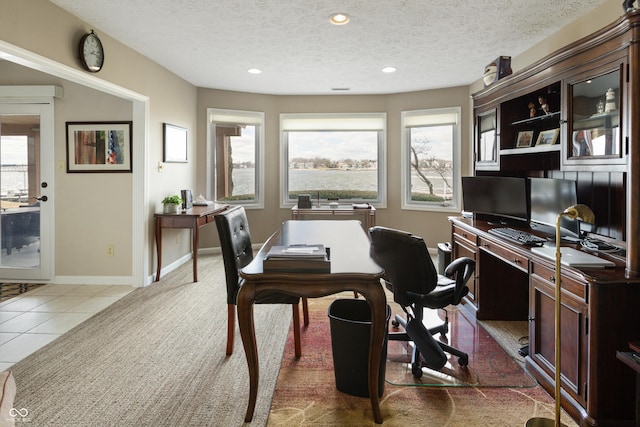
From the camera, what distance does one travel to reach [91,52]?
3.45 m

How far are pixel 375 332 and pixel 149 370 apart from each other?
1529mm

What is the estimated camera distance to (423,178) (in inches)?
249

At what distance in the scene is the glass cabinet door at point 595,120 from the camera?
2.15 meters

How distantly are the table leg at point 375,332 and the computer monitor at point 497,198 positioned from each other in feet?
6.46

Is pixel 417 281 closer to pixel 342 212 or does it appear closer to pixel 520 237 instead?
pixel 520 237

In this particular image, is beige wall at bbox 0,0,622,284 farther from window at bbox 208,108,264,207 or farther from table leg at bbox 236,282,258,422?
table leg at bbox 236,282,258,422

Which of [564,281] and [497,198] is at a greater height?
[497,198]

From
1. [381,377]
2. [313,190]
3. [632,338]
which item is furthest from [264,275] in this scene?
[313,190]

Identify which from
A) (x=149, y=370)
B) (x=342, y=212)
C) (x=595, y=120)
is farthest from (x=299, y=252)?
(x=342, y=212)

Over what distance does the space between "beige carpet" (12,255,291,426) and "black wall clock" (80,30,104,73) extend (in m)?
2.12

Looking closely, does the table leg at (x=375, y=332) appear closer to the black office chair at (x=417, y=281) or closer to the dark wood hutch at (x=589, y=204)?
the black office chair at (x=417, y=281)

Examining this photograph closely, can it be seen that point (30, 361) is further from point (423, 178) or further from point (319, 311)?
point (423, 178)

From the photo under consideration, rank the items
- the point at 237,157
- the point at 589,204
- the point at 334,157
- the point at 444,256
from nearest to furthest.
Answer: the point at 589,204, the point at 444,256, the point at 237,157, the point at 334,157

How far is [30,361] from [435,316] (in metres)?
3.02
